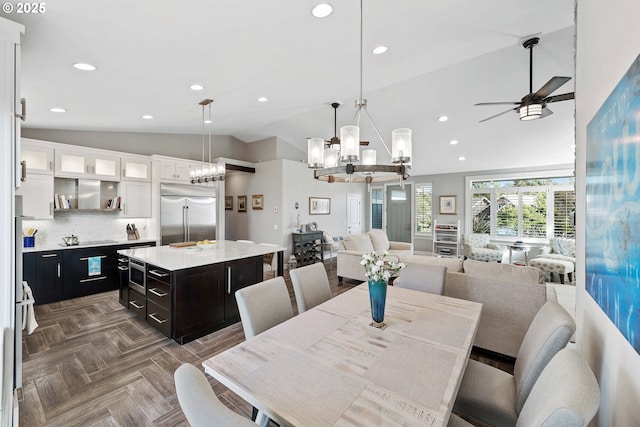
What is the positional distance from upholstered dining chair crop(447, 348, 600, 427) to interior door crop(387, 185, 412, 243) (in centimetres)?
822

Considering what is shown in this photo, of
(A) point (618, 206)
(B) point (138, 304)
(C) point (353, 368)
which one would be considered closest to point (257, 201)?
(B) point (138, 304)

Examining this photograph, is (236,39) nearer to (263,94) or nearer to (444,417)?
(263,94)

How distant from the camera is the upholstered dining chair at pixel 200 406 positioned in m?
0.76

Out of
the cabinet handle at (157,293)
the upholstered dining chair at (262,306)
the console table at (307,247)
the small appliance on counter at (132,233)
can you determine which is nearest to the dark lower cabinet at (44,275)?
the small appliance on counter at (132,233)

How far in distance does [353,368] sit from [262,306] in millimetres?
861

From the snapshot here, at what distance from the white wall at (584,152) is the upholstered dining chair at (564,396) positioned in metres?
0.19

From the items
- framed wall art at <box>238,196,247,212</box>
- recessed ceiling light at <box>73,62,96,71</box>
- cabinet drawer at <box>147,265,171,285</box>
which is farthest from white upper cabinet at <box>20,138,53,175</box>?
framed wall art at <box>238,196,247,212</box>

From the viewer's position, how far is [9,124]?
5.02 ft

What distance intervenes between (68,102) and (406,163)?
4.00 meters

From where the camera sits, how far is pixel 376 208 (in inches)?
379

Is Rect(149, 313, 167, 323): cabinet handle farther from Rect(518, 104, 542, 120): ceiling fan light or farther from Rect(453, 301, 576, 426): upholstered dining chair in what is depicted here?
Rect(518, 104, 542, 120): ceiling fan light

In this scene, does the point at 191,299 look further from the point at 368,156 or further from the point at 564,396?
the point at 564,396

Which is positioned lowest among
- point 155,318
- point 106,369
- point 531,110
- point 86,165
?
point 106,369

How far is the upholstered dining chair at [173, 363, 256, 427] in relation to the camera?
2.50 feet
